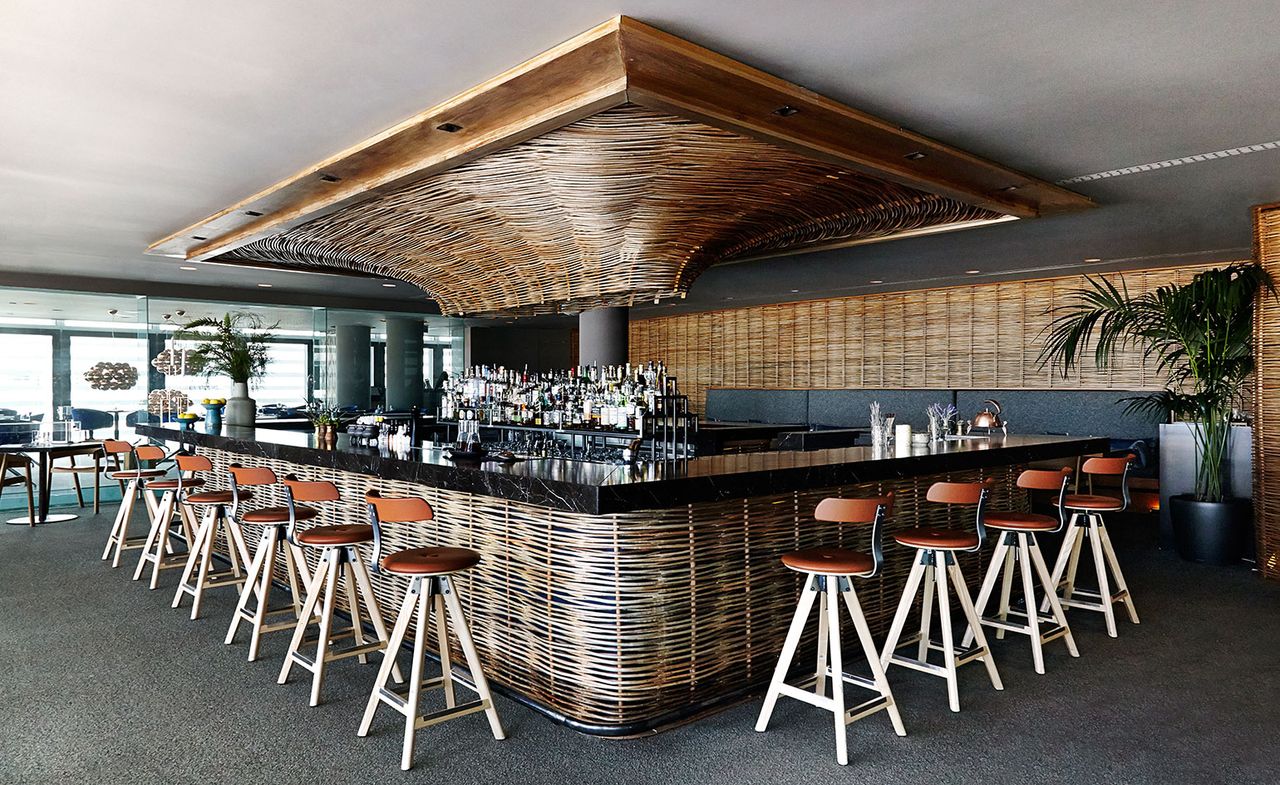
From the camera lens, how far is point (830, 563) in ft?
11.0

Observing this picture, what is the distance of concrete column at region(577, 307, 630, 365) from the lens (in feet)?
26.1

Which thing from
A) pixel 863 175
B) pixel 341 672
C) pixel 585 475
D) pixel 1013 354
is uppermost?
pixel 863 175

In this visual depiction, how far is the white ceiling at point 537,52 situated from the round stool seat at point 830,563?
1989mm

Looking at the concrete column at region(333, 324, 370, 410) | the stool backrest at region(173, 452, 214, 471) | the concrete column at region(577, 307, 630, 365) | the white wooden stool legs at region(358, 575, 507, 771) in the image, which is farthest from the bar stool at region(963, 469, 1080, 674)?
the concrete column at region(333, 324, 370, 410)

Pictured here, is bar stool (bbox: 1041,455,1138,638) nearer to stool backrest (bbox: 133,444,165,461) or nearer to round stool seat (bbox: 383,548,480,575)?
round stool seat (bbox: 383,548,480,575)

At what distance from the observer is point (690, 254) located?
17.8 ft

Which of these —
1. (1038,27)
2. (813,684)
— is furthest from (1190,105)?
(813,684)

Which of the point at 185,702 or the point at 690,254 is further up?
the point at 690,254

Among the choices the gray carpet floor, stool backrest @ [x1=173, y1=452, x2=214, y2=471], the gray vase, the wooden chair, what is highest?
the gray vase

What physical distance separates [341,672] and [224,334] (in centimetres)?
479

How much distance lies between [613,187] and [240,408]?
4.95 meters

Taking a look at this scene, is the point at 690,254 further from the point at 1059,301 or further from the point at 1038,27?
the point at 1059,301

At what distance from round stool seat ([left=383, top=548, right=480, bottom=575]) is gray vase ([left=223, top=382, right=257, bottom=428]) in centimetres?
493

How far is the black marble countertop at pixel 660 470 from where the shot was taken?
11.1ft
